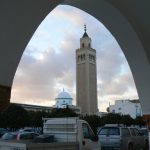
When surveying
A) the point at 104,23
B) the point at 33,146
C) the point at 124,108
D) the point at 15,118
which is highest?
the point at 124,108

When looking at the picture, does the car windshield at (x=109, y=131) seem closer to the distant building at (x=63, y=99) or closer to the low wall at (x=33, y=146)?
the low wall at (x=33, y=146)

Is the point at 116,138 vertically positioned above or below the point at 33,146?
above

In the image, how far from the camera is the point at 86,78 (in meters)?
109

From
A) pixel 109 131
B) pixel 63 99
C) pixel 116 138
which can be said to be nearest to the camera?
pixel 116 138

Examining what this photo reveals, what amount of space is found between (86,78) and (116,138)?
9377 centimetres

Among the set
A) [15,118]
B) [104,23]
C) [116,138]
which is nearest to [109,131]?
[116,138]

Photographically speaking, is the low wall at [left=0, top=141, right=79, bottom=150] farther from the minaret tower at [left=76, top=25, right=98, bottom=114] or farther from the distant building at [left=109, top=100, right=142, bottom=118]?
the distant building at [left=109, top=100, right=142, bottom=118]

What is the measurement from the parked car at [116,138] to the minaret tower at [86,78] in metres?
90.5

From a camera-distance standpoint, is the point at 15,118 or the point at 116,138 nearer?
the point at 116,138

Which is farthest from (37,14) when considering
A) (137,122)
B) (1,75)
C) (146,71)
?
(137,122)

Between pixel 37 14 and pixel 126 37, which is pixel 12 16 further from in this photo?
pixel 126 37

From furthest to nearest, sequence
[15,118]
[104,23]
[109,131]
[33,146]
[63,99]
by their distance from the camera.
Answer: [63,99]
[15,118]
[109,131]
[104,23]
[33,146]

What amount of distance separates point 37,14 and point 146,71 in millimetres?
3786

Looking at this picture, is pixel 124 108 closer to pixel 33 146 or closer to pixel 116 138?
pixel 116 138
